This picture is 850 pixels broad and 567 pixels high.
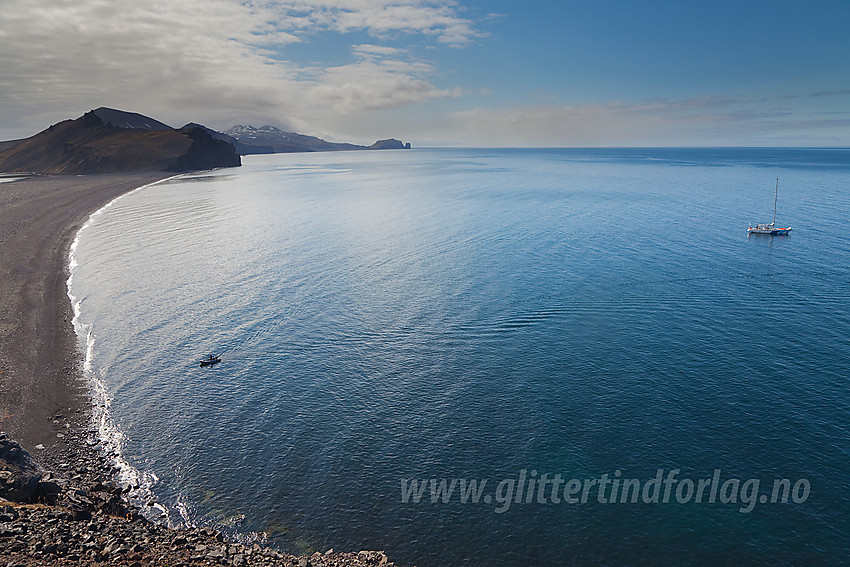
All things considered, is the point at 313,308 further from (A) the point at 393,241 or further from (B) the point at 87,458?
(A) the point at 393,241

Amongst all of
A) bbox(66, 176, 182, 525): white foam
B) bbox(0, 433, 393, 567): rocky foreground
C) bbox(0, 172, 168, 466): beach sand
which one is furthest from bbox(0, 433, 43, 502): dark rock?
bbox(66, 176, 182, 525): white foam

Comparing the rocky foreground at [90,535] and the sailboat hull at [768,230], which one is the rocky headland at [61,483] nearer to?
the rocky foreground at [90,535]

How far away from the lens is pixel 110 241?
362ft

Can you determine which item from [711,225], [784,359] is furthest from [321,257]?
[711,225]

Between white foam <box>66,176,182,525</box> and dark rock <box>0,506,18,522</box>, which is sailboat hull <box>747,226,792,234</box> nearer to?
white foam <box>66,176,182,525</box>

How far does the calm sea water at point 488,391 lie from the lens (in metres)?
31.0

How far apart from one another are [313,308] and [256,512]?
124 feet

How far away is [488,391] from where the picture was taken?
4600 centimetres

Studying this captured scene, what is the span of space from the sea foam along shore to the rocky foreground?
5 cm

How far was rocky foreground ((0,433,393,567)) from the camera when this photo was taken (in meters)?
24.2

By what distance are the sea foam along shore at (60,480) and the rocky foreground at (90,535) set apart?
0.05 meters

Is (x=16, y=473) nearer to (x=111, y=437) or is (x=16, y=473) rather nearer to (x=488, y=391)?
(x=111, y=437)

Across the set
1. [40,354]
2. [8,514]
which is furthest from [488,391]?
[40,354]

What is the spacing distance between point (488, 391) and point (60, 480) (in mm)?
32949
